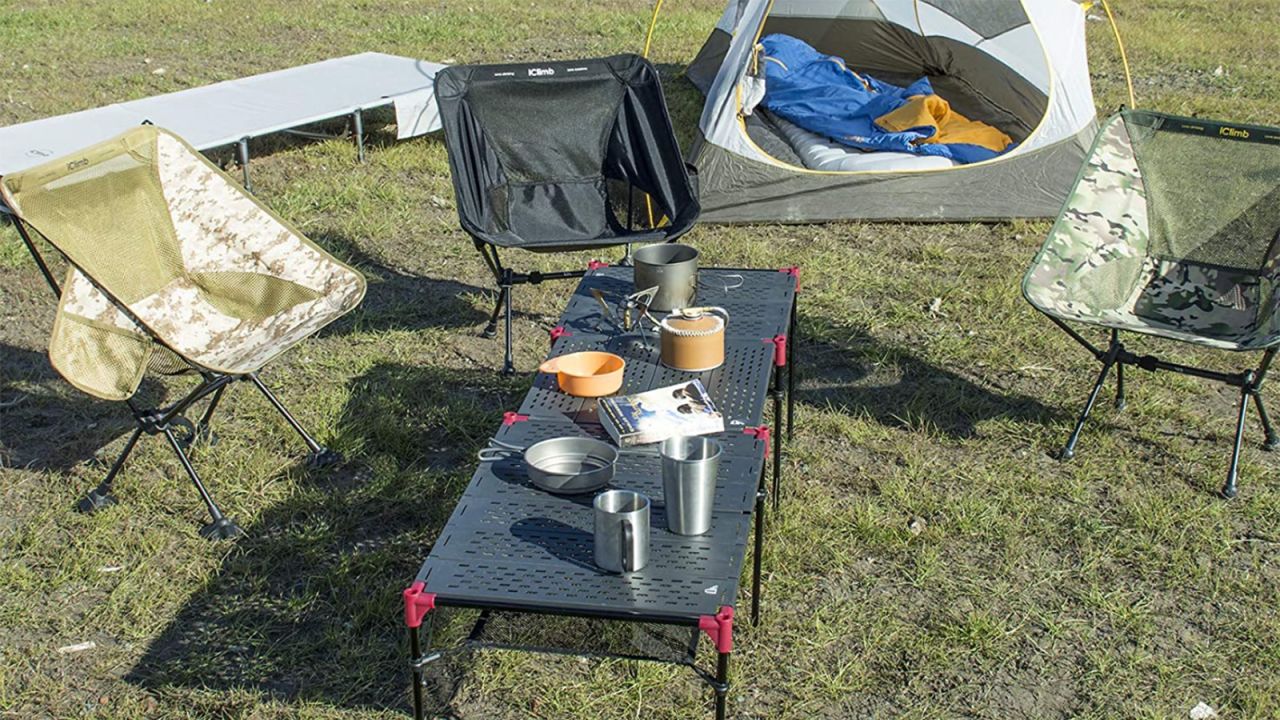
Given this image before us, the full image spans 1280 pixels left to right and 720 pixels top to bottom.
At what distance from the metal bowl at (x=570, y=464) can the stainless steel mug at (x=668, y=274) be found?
31.7 inches

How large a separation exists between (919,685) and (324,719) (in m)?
1.46

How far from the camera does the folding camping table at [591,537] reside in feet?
7.66

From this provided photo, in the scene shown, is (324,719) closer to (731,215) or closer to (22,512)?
(22,512)

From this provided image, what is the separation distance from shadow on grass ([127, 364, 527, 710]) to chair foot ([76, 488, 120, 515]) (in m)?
0.47

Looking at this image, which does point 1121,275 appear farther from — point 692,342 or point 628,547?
point 628,547

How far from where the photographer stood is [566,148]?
507 centimetres

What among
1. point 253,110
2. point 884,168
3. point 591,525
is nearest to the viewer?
point 591,525

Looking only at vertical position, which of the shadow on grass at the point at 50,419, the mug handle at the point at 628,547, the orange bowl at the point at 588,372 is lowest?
the shadow on grass at the point at 50,419

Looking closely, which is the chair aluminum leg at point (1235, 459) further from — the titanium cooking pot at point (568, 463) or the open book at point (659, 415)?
the titanium cooking pot at point (568, 463)

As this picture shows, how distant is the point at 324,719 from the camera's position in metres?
2.84

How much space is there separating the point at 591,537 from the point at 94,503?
193cm

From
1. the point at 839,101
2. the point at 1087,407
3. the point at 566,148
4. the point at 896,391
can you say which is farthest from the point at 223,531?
the point at 839,101

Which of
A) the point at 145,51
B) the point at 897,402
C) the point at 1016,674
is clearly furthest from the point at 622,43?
the point at 1016,674

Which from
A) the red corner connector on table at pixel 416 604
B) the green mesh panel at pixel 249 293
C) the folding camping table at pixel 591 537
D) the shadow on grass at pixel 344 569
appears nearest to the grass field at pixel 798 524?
the shadow on grass at pixel 344 569
